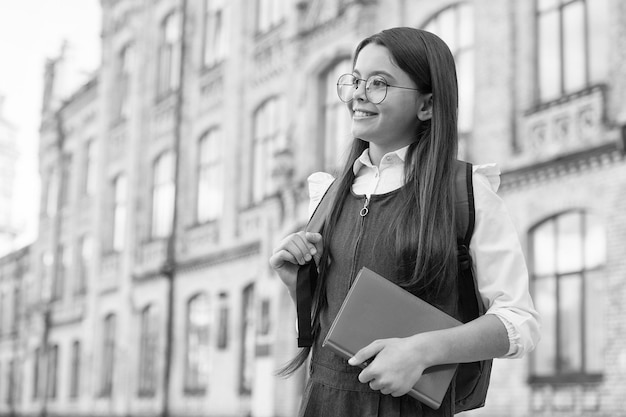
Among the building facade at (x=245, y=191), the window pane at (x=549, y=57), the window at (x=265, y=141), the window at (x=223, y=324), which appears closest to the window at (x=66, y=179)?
the building facade at (x=245, y=191)

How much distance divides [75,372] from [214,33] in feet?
38.6

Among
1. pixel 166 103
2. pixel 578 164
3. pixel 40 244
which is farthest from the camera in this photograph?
pixel 40 244

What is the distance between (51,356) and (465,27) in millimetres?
20583

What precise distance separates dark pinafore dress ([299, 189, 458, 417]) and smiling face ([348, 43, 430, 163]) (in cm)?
17

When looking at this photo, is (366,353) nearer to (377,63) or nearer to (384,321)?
(384,321)

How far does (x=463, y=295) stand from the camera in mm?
2609

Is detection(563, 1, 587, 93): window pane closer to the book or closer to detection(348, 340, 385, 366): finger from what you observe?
the book

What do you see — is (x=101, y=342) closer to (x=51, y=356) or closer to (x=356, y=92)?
(x=51, y=356)

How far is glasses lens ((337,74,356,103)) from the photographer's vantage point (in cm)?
274

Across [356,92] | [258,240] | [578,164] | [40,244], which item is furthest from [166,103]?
[356,92]

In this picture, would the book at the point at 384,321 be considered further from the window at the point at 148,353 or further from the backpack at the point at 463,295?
the window at the point at 148,353

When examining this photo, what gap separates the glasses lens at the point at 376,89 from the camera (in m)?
2.66

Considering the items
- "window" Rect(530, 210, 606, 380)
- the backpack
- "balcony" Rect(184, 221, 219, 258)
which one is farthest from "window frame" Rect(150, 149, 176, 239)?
the backpack

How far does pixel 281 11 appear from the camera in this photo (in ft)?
70.7
